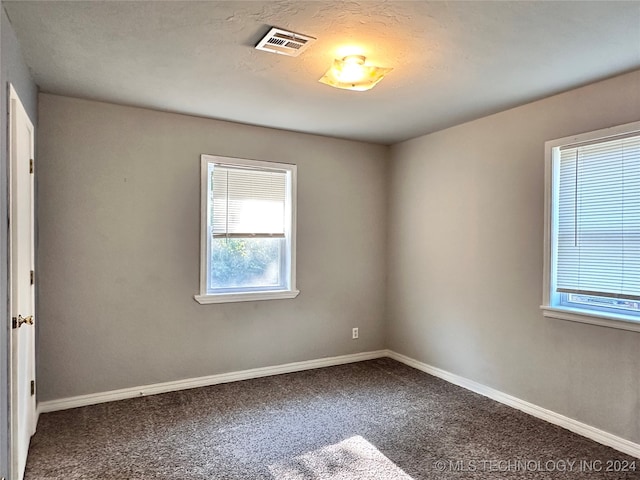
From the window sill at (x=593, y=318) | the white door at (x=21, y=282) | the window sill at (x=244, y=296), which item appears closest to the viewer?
the white door at (x=21, y=282)

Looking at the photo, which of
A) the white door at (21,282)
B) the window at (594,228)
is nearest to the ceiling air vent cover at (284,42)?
the white door at (21,282)

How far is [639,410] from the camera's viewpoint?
262 centimetres

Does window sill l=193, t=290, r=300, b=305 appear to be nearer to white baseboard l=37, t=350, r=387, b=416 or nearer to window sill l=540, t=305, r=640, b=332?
white baseboard l=37, t=350, r=387, b=416

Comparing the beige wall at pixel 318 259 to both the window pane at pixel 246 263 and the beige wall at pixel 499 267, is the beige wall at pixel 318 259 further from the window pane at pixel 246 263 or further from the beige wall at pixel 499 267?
the window pane at pixel 246 263

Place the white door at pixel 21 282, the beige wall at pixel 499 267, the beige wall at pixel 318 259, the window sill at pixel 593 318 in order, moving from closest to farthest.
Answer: the white door at pixel 21 282 → the window sill at pixel 593 318 → the beige wall at pixel 499 267 → the beige wall at pixel 318 259

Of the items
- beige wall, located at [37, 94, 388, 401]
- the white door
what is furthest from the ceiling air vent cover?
beige wall, located at [37, 94, 388, 401]

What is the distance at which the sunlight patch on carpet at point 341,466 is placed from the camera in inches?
93.5

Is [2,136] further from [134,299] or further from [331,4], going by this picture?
[134,299]

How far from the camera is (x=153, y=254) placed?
357cm

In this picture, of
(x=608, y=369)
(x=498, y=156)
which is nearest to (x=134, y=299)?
(x=498, y=156)

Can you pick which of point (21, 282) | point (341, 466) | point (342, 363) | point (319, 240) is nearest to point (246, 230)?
point (319, 240)

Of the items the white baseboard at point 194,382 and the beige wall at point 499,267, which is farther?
the white baseboard at point 194,382

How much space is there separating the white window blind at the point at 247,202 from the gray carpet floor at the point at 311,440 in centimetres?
147

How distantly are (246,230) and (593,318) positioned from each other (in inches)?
114
